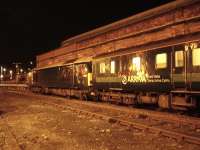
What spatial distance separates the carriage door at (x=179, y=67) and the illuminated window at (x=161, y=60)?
63 centimetres

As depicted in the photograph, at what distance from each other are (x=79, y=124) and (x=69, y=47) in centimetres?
3087

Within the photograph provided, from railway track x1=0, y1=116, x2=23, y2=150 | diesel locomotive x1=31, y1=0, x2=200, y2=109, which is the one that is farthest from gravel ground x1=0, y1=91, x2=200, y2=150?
diesel locomotive x1=31, y1=0, x2=200, y2=109

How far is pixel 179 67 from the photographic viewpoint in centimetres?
1451

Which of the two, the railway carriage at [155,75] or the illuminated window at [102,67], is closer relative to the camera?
the railway carriage at [155,75]

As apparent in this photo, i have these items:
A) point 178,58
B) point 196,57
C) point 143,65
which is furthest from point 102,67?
point 196,57

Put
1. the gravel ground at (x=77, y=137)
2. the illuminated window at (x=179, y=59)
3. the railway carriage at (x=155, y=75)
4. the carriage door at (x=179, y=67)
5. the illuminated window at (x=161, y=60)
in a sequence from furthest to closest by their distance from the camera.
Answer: the illuminated window at (x=161, y=60), the illuminated window at (x=179, y=59), the carriage door at (x=179, y=67), the railway carriage at (x=155, y=75), the gravel ground at (x=77, y=137)

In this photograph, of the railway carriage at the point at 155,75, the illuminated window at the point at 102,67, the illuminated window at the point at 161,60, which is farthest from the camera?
the illuminated window at the point at 102,67

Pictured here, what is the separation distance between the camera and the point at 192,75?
1380 cm

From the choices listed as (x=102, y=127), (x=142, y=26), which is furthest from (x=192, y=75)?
(x=142, y=26)

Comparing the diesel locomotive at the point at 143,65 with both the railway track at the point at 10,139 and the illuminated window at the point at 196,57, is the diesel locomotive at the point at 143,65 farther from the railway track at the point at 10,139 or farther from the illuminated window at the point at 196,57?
the railway track at the point at 10,139

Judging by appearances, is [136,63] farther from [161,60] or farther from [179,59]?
Answer: [179,59]

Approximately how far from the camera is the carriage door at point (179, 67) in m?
14.2

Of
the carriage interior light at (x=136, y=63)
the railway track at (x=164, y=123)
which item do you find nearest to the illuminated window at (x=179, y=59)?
the railway track at (x=164, y=123)

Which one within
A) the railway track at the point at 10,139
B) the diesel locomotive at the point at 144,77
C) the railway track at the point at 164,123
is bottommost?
the railway track at the point at 10,139
